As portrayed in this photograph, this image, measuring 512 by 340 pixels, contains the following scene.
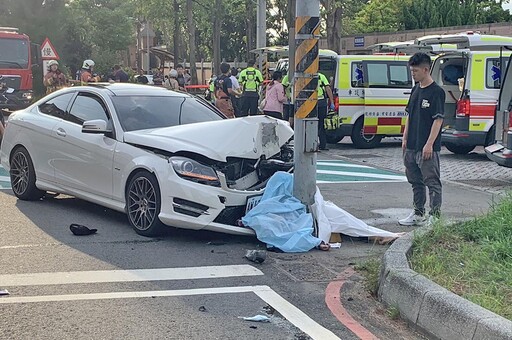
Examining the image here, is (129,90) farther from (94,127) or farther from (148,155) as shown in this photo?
(148,155)

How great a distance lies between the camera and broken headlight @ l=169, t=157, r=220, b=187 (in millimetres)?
7059

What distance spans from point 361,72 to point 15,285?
11.7 m

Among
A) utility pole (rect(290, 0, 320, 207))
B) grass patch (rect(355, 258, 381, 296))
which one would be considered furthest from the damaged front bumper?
grass patch (rect(355, 258, 381, 296))

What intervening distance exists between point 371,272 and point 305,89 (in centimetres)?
243

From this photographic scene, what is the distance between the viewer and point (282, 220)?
23.7 feet

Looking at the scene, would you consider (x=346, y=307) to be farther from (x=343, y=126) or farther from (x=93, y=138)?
(x=343, y=126)

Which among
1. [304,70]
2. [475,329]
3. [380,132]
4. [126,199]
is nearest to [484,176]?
[380,132]

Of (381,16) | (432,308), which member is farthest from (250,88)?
(381,16)

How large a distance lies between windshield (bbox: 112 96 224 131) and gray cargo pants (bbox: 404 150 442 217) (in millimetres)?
2403

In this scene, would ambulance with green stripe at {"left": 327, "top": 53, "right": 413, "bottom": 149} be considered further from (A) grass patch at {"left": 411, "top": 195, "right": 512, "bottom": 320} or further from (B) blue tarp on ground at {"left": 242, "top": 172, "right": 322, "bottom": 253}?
(A) grass patch at {"left": 411, "top": 195, "right": 512, "bottom": 320}

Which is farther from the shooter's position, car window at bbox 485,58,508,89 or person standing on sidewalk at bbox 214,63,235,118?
person standing on sidewalk at bbox 214,63,235,118

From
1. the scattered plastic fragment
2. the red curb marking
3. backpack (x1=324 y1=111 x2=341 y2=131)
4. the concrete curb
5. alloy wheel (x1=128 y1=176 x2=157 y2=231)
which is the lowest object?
the red curb marking

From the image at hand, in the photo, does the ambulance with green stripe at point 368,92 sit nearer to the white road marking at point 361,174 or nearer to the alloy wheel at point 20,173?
the white road marking at point 361,174

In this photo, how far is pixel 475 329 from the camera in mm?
4266
